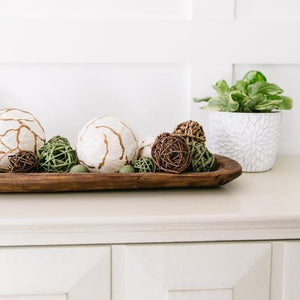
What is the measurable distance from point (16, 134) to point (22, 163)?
62 millimetres

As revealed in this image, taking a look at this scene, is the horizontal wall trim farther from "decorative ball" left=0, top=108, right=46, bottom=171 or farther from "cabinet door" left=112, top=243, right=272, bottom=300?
"cabinet door" left=112, top=243, right=272, bottom=300

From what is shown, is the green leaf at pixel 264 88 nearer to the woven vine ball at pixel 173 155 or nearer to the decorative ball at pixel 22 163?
the woven vine ball at pixel 173 155

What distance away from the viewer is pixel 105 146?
0.80m

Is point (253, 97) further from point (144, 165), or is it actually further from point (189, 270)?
point (189, 270)

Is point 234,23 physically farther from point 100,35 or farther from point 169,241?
point 169,241

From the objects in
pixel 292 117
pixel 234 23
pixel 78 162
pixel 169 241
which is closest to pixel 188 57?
pixel 234 23

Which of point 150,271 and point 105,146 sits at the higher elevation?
point 105,146

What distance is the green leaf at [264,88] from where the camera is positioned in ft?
3.07

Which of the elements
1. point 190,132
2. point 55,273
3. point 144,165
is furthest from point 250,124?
point 55,273

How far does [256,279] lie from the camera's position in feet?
2.22

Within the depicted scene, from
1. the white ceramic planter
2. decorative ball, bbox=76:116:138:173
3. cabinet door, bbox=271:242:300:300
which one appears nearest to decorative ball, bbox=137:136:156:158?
decorative ball, bbox=76:116:138:173

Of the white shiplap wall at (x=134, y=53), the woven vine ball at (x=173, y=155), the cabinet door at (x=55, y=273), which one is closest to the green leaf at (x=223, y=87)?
the white shiplap wall at (x=134, y=53)

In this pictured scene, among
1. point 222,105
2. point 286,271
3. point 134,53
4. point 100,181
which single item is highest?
point 134,53

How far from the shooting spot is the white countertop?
0.64 metres
